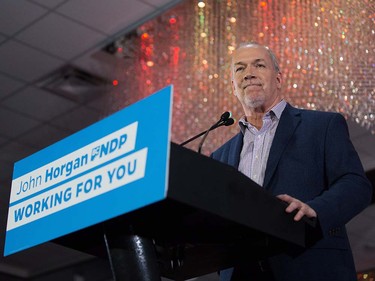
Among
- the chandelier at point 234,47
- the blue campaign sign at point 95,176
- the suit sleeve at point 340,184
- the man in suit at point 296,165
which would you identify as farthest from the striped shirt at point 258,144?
the chandelier at point 234,47

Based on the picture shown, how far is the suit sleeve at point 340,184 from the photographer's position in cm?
139

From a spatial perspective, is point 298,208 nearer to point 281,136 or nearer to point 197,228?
point 197,228

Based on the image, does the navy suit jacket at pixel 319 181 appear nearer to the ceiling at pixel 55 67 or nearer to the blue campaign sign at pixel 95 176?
the blue campaign sign at pixel 95 176

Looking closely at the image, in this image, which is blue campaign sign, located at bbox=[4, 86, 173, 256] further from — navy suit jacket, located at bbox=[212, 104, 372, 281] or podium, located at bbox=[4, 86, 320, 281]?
navy suit jacket, located at bbox=[212, 104, 372, 281]

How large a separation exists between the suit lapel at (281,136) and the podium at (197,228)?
0.23 m

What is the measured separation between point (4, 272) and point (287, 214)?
320 inches

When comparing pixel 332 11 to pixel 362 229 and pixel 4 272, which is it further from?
pixel 4 272

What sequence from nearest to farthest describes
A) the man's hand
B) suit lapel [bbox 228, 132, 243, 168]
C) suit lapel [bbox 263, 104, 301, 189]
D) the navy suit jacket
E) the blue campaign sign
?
the blue campaign sign, the man's hand, the navy suit jacket, suit lapel [bbox 263, 104, 301, 189], suit lapel [bbox 228, 132, 243, 168]

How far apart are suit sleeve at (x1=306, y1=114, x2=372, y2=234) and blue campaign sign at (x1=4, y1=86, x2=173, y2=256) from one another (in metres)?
0.39

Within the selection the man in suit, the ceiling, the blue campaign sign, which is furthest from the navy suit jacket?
the ceiling

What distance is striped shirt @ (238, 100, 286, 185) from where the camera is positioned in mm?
1611

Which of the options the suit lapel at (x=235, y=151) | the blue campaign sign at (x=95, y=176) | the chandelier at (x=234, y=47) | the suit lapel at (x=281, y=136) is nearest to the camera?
the blue campaign sign at (x=95, y=176)

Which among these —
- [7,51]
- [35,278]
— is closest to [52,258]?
[35,278]

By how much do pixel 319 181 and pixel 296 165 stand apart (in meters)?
0.06
